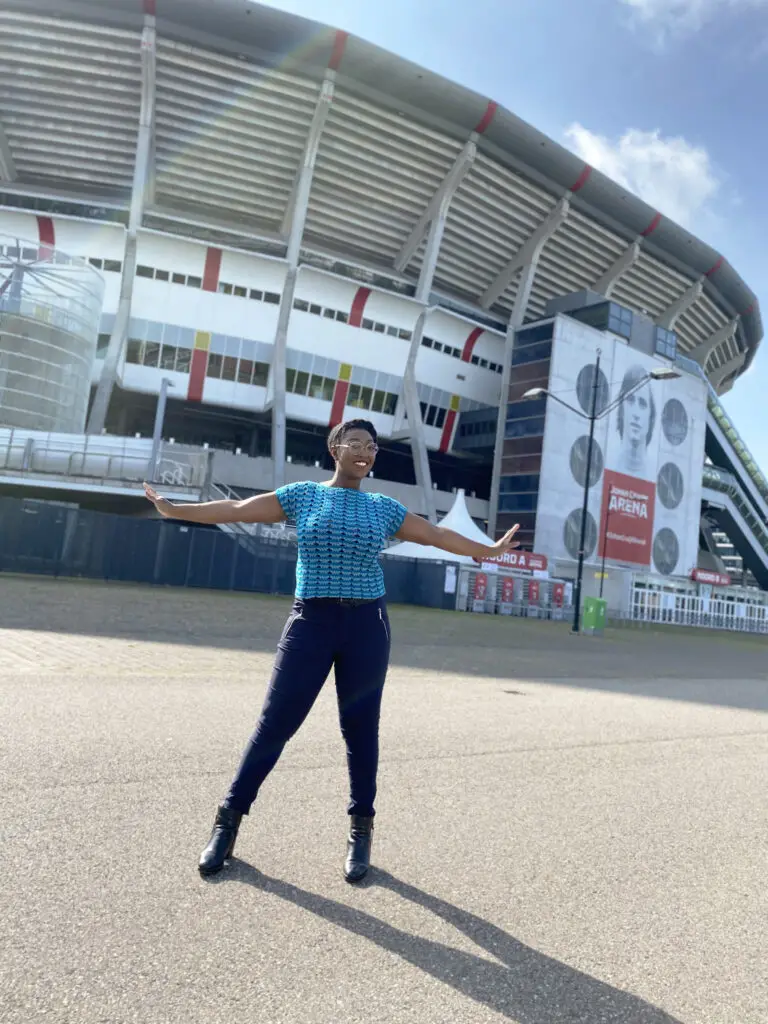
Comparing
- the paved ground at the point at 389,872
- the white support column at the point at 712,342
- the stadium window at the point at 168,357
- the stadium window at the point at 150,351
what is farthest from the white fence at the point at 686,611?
the paved ground at the point at 389,872

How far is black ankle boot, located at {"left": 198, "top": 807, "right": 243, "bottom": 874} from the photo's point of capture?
2.91 meters

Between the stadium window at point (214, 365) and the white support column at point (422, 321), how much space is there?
39.0 feet

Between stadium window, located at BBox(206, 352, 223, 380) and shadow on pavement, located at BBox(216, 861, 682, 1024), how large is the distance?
1668 inches

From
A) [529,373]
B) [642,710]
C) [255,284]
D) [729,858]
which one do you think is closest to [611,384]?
[529,373]

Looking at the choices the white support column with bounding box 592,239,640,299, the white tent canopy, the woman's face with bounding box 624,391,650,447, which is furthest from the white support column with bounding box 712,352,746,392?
the white tent canopy

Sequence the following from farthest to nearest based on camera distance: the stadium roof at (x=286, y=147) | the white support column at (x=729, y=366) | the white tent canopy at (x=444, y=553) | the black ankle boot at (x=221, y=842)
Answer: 1. the white support column at (x=729, y=366)
2. the stadium roof at (x=286, y=147)
3. the white tent canopy at (x=444, y=553)
4. the black ankle boot at (x=221, y=842)

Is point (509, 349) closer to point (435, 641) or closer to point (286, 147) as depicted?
point (286, 147)

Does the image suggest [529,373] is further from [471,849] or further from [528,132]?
[471,849]

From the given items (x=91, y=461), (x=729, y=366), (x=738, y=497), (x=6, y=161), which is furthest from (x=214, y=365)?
(x=729, y=366)

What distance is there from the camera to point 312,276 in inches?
1718

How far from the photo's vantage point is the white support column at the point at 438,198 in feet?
137

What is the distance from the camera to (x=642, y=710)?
8461 millimetres

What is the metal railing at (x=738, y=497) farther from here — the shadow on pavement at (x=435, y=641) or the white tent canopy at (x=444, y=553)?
the shadow on pavement at (x=435, y=641)

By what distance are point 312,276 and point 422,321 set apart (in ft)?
25.0
